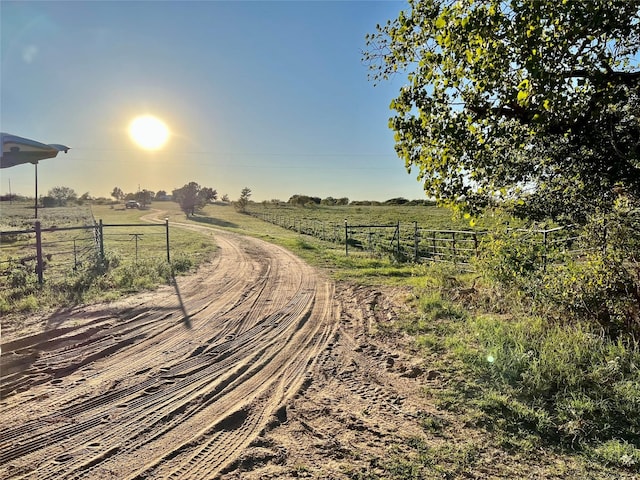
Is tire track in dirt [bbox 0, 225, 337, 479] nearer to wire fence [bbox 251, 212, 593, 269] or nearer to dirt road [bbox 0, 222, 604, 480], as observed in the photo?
dirt road [bbox 0, 222, 604, 480]

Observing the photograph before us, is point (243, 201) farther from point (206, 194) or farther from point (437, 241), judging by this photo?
point (437, 241)

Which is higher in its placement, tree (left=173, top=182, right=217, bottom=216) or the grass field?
tree (left=173, top=182, right=217, bottom=216)

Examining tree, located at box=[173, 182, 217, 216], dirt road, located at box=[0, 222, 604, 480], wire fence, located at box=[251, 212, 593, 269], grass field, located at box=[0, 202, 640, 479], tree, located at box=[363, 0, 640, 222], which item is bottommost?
dirt road, located at box=[0, 222, 604, 480]

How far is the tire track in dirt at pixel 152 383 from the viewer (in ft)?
8.89

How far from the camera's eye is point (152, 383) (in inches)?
151

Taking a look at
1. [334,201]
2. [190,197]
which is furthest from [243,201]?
[334,201]

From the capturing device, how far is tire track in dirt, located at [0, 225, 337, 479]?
271cm

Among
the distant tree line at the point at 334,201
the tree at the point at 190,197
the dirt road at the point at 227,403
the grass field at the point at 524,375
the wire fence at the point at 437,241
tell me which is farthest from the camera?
the distant tree line at the point at 334,201

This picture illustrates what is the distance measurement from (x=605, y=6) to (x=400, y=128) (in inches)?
93.8

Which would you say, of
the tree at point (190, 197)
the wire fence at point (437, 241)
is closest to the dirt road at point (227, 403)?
the wire fence at point (437, 241)

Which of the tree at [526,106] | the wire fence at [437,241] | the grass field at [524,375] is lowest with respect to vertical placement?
the grass field at [524,375]

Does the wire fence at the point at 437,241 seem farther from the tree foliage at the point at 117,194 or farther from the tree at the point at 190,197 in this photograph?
the tree foliage at the point at 117,194

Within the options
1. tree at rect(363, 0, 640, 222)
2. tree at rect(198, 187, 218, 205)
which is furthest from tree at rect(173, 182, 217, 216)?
tree at rect(363, 0, 640, 222)

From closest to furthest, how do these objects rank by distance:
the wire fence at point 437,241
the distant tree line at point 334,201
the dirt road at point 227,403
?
1. the dirt road at point 227,403
2. the wire fence at point 437,241
3. the distant tree line at point 334,201
